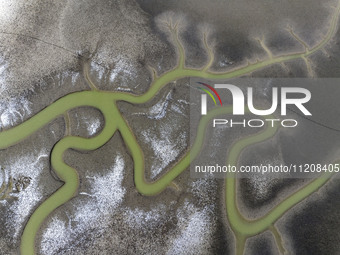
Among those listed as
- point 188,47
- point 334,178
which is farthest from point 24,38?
point 334,178

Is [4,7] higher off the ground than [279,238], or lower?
higher

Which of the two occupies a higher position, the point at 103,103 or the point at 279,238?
the point at 103,103

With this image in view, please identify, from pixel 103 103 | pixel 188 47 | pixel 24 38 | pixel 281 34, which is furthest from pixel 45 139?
pixel 281 34

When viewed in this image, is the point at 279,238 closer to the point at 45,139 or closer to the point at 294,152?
the point at 294,152

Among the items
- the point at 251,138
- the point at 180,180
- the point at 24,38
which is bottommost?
the point at 180,180

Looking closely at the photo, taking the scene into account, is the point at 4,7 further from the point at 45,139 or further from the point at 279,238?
the point at 279,238

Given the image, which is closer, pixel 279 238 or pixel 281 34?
pixel 279 238

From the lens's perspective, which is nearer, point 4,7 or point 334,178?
point 334,178

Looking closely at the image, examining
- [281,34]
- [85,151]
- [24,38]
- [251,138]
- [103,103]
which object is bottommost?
[85,151]
